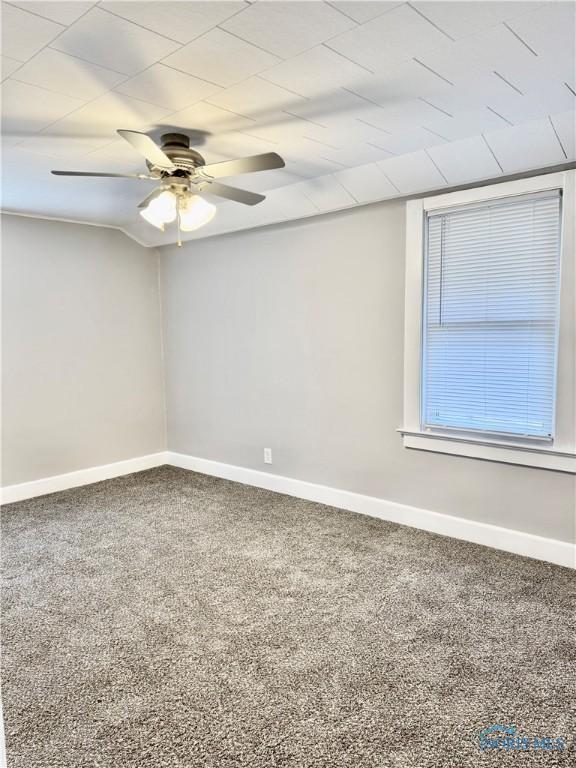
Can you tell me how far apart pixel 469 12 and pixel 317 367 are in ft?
8.29

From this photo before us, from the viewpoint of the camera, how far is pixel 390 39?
1712mm

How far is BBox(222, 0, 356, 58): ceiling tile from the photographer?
1.55m

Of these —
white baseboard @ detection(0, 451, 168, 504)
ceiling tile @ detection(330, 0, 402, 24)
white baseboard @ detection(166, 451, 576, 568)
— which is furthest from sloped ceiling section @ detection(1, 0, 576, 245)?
white baseboard @ detection(0, 451, 168, 504)

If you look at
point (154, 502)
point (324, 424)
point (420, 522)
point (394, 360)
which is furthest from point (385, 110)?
point (154, 502)

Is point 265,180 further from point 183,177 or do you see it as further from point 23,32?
point 23,32

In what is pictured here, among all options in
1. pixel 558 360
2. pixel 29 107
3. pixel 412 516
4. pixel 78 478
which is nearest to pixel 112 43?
pixel 29 107

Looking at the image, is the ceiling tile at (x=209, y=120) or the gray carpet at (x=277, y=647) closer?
the gray carpet at (x=277, y=647)

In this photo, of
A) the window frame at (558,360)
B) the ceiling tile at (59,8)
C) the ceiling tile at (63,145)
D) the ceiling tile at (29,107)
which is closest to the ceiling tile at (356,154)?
the window frame at (558,360)

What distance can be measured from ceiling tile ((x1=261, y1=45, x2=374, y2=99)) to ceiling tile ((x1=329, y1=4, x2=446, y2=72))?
0.17 feet

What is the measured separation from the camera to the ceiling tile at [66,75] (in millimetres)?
1808

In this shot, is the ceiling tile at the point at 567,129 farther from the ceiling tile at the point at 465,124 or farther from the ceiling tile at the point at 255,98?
the ceiling tile at the point at 255,98

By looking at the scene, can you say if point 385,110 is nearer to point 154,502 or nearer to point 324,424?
point 324,424

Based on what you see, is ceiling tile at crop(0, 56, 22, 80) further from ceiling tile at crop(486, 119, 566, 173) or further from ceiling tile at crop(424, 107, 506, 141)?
ceiling tile at crop(486, 119, 566, 173)

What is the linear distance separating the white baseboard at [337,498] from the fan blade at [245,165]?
7.64ft
